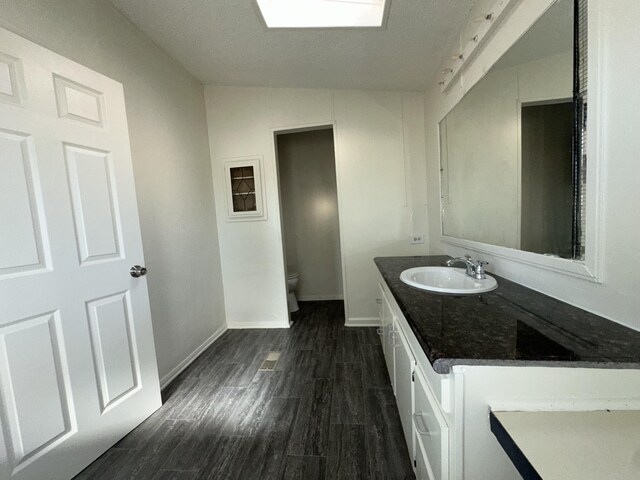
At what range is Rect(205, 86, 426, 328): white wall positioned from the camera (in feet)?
7.84

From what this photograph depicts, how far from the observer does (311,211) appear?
352 cm

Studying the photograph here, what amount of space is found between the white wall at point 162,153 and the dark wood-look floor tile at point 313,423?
110 cm

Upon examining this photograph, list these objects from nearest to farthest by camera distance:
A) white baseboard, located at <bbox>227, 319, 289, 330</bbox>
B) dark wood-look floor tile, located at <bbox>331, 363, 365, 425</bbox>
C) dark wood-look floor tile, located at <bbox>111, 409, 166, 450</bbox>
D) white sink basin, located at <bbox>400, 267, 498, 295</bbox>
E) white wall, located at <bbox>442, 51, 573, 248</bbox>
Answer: white wall, located at <bbox>442, 51, 573, 248</bbox> → white sink basin, located at <bbox>400, 267, 498, 295</bbox> → dark wood-look floor tile, located at <bbox>111, 409, 166, 450</bbox> → dark wood-look floor tile, located at <bbox>331, 363, 365, 425</bbox> → white baseboard, located at <bbox>227, 319, 289, 330</bbox>

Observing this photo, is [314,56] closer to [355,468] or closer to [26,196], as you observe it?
[26,196]

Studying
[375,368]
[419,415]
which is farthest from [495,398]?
[375,368]

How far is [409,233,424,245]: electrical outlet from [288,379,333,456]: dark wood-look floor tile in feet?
4.86

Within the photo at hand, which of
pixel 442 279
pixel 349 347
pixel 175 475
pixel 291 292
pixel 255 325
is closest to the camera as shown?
pixel 175 475

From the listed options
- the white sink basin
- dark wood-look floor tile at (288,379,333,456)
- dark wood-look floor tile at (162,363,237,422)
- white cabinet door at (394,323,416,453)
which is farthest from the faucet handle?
dark wood-look floor tile at (162,363,237,422)

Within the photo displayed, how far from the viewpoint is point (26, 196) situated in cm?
104

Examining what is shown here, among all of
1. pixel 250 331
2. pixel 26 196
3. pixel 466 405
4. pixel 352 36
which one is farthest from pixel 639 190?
pixel 250 331

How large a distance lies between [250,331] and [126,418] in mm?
1303

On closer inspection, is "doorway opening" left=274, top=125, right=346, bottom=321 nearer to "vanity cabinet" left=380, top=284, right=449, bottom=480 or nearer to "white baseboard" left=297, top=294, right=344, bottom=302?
"white baseboard" left=297, top=294, right=344, bottom=302

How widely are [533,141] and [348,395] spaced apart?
1.70 m

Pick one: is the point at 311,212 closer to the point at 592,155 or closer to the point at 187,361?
the point at 187,361
